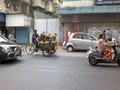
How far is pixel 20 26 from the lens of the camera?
29.7 meters

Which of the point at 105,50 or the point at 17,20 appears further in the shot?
the point at 17,20

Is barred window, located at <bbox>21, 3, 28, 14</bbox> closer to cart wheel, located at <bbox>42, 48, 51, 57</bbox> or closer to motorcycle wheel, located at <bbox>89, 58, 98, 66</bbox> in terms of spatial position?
cart wheel, located at <bbox>42, 48, 51, 57</bbox>

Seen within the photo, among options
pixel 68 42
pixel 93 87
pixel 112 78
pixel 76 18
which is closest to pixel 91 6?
pixel 76 18

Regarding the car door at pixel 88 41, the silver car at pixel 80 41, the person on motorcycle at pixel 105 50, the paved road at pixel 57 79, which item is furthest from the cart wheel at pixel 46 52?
the paved road at pixel 57 79

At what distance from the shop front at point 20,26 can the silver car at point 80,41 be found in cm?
891

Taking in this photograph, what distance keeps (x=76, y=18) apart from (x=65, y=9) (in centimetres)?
145

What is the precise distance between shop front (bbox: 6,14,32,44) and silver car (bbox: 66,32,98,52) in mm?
8910

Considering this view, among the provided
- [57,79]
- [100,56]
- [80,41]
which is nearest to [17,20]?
[80,41]

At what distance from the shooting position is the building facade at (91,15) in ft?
83.9

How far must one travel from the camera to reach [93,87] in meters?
8.70

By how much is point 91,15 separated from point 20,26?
7.80 m

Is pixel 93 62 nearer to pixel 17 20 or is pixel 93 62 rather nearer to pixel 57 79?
pixel 57 79

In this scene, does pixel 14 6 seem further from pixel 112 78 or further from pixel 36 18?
pixel 112 78

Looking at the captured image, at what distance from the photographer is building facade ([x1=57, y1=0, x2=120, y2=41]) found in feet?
83.9
